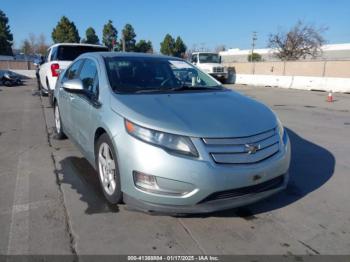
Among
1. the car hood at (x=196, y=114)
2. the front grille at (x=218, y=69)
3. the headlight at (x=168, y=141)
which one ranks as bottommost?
the front grille at (x=218, y=69)

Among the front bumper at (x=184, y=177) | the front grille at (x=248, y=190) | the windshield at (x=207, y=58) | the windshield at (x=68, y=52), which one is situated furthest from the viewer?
the windshield at (x=207, y=58)

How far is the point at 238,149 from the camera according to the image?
2.98 meters

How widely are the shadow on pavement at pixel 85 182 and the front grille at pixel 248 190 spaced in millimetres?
1133

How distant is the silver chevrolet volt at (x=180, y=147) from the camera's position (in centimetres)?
290

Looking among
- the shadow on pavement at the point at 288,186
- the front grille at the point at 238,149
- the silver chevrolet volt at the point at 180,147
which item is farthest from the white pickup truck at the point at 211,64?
the front grille at the point at 238,149

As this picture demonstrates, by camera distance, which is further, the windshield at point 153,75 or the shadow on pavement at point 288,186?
the windshield at point 153,75

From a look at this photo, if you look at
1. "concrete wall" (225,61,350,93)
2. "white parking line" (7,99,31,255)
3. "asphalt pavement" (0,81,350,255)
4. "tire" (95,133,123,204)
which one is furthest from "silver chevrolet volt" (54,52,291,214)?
"concrete wall" (225,61,350,93)

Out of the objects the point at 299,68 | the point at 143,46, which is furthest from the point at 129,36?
the point at 299,68

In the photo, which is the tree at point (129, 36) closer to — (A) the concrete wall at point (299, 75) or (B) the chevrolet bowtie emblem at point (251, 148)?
(A) the concrete wall at point (299, 75)

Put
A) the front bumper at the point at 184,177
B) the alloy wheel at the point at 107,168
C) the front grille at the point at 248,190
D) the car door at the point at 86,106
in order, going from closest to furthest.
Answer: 1. the front bumper at the point at 184,177
2. the front grille at the point at 248,190
3. the alloy wheel at the point at 107,168
4. the car door at the point at 86,106

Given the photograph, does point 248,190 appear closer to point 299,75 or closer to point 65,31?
point 299,75

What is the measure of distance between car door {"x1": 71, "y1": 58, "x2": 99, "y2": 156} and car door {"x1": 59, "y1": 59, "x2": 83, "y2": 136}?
212 millimetres

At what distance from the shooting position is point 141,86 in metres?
4.07

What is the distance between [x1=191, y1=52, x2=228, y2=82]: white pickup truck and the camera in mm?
25625
